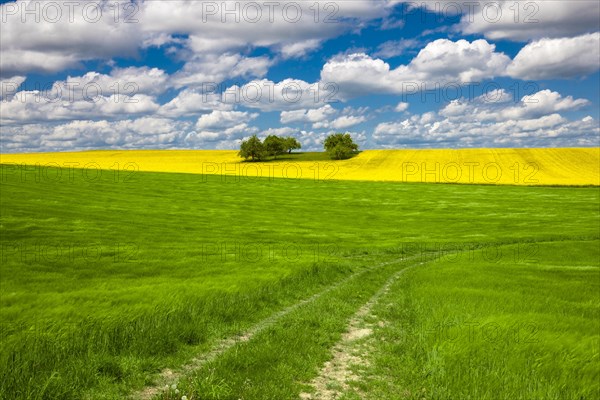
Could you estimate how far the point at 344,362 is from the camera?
31.0ft

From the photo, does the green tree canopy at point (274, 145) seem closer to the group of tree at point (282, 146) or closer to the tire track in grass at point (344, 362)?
the group of tree at point (282, 146)

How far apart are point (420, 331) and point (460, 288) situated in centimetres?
702

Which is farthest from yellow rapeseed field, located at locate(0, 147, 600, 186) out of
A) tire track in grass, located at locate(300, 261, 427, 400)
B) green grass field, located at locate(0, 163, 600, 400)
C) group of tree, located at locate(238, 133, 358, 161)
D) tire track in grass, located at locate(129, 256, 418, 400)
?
tire track in grass, located at locate(300, 261, 427, 400)

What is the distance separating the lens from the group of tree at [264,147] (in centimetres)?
12056

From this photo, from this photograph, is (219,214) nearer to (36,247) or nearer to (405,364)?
(36,247)

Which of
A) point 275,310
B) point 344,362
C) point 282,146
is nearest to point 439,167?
point 282,146

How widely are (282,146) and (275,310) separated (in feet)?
377

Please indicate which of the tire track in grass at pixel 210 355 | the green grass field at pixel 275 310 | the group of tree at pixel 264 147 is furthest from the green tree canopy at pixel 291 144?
the tire track in grass at pixel 210 355

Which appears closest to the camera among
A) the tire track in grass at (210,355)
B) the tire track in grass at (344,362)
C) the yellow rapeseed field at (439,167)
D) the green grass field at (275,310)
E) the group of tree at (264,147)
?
the tire track in grass at (210,355)

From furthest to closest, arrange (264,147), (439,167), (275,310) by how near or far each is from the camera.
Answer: (264,147) → (439,167) → (275,310)

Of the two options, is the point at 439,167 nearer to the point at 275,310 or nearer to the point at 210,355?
the point at 275,310

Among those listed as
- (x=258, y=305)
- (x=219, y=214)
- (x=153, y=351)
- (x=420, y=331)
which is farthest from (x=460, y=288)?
(x=219, y=214)

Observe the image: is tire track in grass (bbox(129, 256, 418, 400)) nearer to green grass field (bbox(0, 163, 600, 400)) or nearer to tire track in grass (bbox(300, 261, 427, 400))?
green grass field (bbox(0, 163, 600, 400))

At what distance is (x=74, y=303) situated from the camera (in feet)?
40.4
